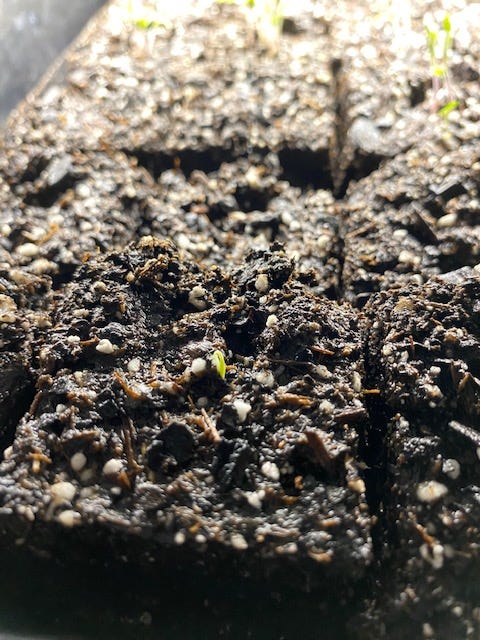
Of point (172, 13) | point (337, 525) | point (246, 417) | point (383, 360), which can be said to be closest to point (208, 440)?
point (246, 417)

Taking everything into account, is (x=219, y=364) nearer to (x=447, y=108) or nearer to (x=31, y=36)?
(x=447, y=108)

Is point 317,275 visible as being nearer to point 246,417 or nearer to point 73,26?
point 246,417

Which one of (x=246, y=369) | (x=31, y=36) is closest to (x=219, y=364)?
(x=246, y=369)

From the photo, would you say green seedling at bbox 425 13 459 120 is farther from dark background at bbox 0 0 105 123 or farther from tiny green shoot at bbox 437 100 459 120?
dark background at bbox 0 0 105 123

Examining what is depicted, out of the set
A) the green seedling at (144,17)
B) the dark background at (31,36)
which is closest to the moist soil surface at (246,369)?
the green seedling at (144,17)

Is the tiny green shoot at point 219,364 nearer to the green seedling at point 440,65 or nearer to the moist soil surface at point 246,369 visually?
the moist soil surface at point 246,369

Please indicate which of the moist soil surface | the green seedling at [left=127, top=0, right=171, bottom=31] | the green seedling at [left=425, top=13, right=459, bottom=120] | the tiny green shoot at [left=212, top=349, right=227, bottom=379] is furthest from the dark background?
the tiny green shoot at [left=212, top=349, right=227, bottom=379]
